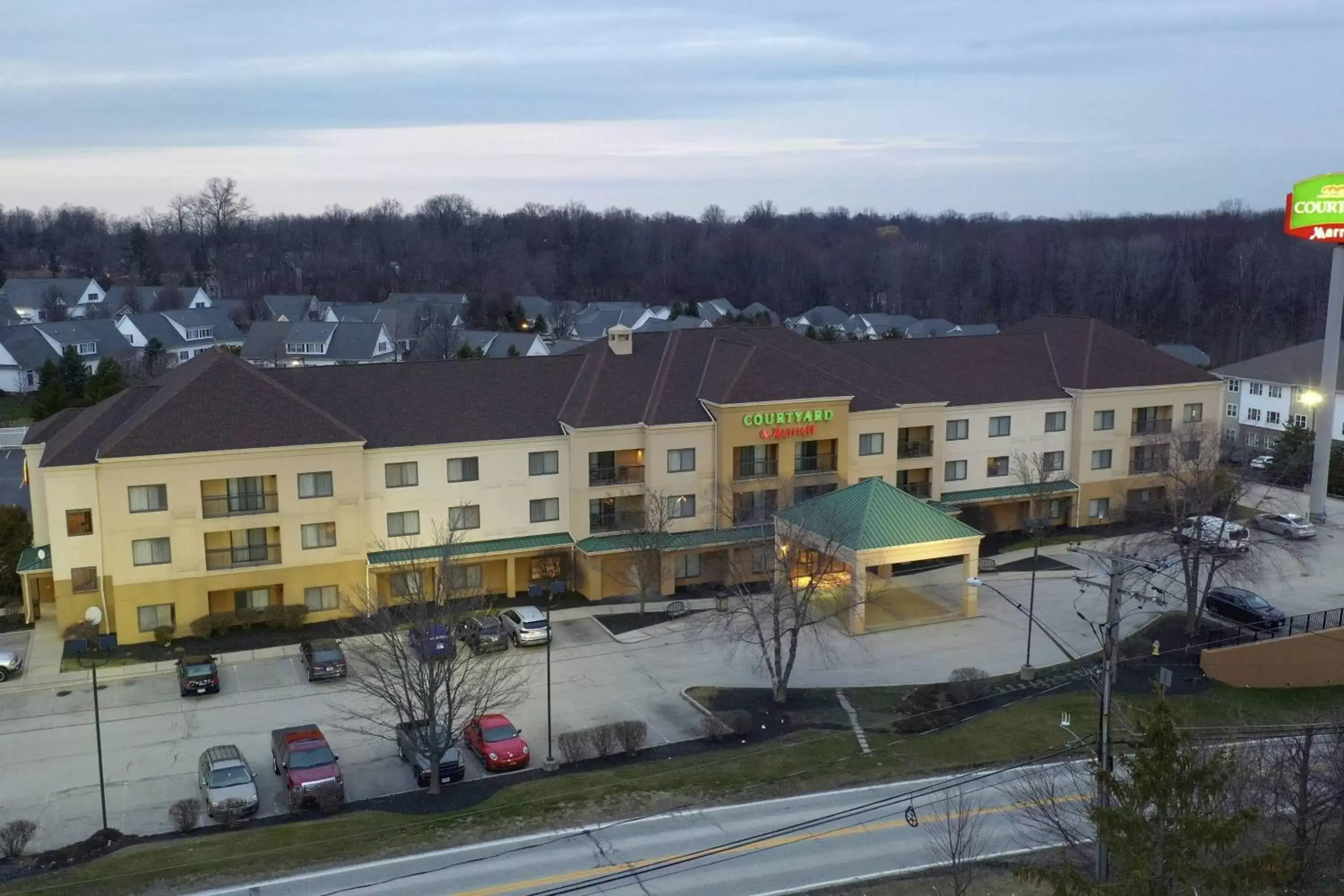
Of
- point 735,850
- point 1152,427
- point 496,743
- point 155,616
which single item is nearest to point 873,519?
point 496,743

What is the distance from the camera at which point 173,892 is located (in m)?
25.1

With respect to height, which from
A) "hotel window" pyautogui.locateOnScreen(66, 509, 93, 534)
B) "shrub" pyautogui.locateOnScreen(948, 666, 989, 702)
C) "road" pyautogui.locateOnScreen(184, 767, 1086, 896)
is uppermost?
"hotel window" pyautogui.locateOnScreen(66, 509, 93, 534)

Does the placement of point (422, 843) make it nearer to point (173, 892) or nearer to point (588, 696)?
point (173, 892)

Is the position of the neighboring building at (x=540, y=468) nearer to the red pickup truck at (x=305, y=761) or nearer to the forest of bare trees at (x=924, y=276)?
the red pickup truck at (x=305, y=761)

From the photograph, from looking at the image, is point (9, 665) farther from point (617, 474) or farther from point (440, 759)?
point (617, 474)

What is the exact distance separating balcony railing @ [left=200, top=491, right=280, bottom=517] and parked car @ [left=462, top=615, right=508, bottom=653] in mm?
9776

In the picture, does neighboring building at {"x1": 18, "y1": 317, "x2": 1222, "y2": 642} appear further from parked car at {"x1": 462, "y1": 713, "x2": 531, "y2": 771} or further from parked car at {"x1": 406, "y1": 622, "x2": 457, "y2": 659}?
parked car at {"x1": 462, "y1": 713, "x2": 531, "y2": 771}

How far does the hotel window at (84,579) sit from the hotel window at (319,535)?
7.69 meters

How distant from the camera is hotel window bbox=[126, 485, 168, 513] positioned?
43.0m

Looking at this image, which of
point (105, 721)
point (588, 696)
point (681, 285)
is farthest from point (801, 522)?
point (681, 285)

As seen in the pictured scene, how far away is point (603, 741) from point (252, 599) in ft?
62.7

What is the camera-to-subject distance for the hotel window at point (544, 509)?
49.7 metres

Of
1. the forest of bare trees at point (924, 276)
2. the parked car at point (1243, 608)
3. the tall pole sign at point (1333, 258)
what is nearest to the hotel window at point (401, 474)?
the parked car at point (1243, 608)

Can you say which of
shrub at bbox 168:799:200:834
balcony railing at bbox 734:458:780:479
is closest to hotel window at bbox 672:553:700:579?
balcony railing at bbox 734:458:780:479
